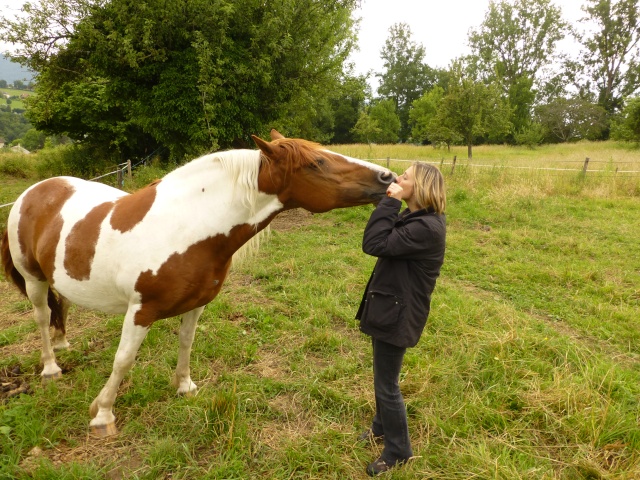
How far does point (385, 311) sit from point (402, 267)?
252mm

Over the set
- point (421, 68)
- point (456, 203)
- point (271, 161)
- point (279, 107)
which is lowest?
point (456, 203)

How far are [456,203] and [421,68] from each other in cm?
4151

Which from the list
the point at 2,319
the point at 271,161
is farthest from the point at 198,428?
the point at 2,319

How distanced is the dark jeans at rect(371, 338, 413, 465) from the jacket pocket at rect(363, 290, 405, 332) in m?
0.17

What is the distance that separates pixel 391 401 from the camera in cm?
207

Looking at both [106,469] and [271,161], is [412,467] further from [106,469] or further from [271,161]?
[271,161]

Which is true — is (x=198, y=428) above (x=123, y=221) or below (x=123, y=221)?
below

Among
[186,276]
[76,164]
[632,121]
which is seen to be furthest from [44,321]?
[632,121]

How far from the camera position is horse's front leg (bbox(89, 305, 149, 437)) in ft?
7.66

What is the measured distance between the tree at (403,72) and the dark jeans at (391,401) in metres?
45.4

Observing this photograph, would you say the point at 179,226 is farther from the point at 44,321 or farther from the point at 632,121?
the point at 632,121

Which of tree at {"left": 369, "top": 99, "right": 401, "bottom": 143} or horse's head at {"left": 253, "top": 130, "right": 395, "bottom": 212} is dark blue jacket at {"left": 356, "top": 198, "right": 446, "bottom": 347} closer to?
horse's head at {"left": 253, "top": 130, "right": 395, "bottom": 212}

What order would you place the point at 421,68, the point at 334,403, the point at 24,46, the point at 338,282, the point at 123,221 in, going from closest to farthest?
the point at 123,221, the point at 334,403, the point at 338,282, the point at 24,46, the point at 421,68

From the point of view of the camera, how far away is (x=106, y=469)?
7.08ft
